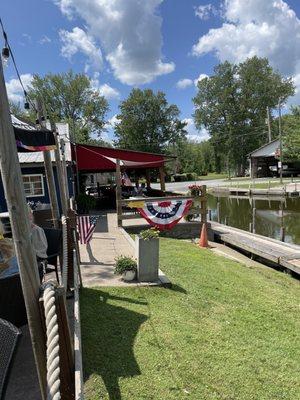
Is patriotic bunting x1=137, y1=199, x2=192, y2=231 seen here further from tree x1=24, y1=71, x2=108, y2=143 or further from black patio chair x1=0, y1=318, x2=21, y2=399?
tree x1=24, y1=71, x2=108, y2=143

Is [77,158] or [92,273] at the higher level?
[77,158]

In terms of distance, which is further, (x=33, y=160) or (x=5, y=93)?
(x=33, y=160)

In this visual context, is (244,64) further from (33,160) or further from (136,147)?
(33,160)

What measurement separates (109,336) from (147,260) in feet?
6.52

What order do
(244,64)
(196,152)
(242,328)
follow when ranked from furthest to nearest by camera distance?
(196,152), (244,64), (242,328)

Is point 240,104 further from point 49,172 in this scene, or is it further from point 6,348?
point 6,348

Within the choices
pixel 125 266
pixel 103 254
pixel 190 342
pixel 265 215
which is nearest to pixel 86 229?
pixel 103 254

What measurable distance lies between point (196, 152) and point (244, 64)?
19.0 metres

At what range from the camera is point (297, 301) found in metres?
6.89

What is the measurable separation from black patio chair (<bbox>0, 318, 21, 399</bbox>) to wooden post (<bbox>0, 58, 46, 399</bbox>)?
0.61ft

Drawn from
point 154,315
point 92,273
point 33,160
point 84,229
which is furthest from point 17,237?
point 33,160

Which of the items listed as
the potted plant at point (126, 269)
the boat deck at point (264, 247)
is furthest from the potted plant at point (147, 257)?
the boat deck at point (264, 247)

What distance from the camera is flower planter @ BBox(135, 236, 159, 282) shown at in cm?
617

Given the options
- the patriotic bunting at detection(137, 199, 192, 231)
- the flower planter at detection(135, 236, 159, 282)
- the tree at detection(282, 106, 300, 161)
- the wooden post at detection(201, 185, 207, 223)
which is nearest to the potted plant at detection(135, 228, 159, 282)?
the flower planter at detection(135, 236, 159, 282)
